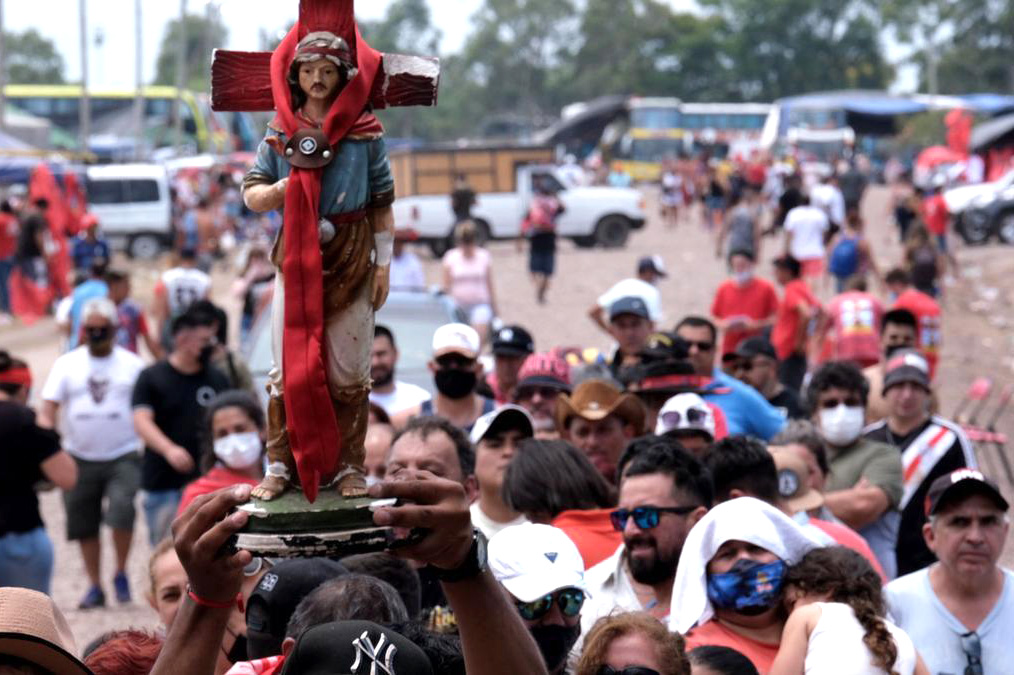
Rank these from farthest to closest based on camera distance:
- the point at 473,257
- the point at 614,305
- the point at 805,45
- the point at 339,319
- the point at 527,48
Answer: the point at 527,48, the point at 805,45, the point at 473,257, the point at 614,305, the point at 339,319

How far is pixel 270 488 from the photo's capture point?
3.58 meters

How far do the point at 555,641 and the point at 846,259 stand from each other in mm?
15318

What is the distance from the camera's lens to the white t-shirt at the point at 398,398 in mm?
8656

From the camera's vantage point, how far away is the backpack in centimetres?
1969

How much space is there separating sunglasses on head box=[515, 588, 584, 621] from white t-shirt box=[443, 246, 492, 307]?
36.4 feet

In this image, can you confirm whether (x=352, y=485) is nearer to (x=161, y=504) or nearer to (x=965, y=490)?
(x=965, y=490)

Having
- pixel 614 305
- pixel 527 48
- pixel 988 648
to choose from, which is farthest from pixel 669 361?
pixel 527 48

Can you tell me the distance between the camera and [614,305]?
411 inches

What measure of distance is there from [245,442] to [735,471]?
268 centimetres

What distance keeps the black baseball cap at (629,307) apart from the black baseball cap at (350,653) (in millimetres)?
6961

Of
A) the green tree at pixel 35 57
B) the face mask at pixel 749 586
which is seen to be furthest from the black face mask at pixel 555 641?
the green tree at pixel 35 57

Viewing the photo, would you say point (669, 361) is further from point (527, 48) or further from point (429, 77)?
point (527, 48)

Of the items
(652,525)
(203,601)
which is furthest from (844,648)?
(203,601)

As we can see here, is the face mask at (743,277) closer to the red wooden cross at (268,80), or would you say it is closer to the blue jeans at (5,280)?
the red wooden cross at (268,80)
